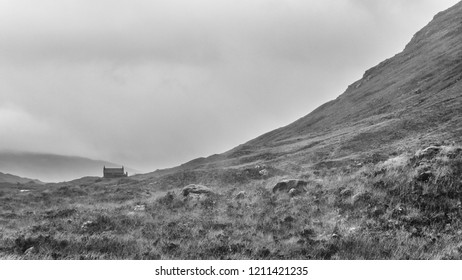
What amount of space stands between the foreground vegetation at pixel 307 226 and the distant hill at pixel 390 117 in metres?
14.2

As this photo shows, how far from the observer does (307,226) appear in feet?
52.5

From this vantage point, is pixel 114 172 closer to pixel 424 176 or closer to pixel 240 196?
pixel 240 196

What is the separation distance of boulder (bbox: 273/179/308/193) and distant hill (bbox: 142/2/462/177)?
1050cm

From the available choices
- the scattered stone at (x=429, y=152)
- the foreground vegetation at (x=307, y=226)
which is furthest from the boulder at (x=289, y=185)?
the scattered stone at (x=429, y=152)

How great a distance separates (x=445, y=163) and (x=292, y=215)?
7.54 m

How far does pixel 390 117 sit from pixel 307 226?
4783 centimetres

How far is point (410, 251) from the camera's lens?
1202cm

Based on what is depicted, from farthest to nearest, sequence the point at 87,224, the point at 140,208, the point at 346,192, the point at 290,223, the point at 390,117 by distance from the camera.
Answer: the point at 390,117
the point at 140,208
the point at 346,192
the point at 87,224
the point at 290,223

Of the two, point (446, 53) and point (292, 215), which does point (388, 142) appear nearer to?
point (292, 215)

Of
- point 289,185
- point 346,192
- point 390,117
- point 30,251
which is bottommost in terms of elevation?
point 30,251

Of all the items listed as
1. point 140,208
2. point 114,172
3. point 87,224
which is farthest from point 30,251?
point 114,172

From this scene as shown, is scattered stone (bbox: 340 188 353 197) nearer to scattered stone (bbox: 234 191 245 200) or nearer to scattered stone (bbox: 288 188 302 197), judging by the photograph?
scattered stone (bbox: 288 188 302 197)

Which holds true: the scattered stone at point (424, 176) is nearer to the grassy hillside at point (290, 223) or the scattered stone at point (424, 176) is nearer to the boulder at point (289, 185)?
the grassy hillside at point (290, 223)
